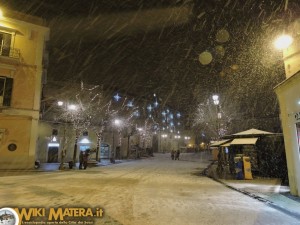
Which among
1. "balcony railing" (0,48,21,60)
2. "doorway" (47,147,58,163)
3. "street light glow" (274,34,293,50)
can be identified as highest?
→ "balcony railing" (0,48,21,60)

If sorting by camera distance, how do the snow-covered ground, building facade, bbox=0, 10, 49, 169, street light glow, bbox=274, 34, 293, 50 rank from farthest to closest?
1. building facade, bbox=0, 10, 49, 169
2. street light glow, bbox=274, 34, 293, 50
3. the snow-covered ground

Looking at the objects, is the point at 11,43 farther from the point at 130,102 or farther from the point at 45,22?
the point at 130,102

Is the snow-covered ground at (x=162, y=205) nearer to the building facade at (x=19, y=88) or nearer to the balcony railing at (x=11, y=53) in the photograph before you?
the building facade at (x=19, y=88)

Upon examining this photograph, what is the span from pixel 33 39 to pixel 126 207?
2073 centimetres

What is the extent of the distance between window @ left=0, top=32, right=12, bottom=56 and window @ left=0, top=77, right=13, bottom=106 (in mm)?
2340

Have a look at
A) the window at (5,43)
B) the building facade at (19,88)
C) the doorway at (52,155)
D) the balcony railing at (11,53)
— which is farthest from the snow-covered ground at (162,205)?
the doorway at (52,155)

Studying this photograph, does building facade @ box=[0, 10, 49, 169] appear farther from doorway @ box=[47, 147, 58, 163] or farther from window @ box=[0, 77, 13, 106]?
doorway @ box=[47, 147, 58, 163]

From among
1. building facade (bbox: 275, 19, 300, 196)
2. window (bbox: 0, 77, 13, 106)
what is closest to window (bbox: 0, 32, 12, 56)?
window (bbox: 0, 77, 13, 106)

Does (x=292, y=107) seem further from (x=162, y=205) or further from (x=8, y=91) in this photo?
(x=8, y=91)

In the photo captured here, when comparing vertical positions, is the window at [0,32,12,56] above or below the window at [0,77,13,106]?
above

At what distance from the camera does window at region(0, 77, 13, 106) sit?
2048cm

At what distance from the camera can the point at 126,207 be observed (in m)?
7.66

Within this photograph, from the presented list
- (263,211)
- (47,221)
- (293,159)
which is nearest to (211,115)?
(293,159)

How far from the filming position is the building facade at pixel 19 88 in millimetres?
20141
